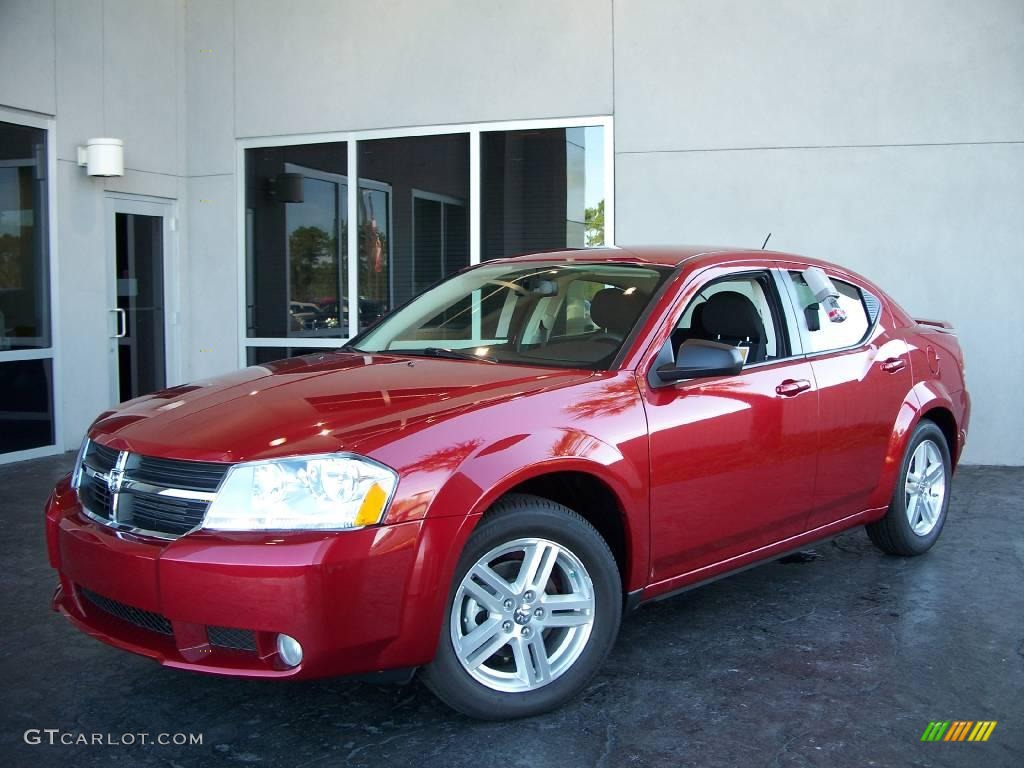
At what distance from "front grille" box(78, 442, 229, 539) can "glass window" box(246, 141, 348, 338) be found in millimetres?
6322

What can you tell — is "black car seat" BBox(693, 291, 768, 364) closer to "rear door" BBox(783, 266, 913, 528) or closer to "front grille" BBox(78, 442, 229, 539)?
"rear door" BBox(783, 266, 913, 528)

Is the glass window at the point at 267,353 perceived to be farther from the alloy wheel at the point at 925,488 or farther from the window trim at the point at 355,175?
the alloy wheel at the point at 925,488

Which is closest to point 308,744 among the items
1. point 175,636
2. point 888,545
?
point 175,636

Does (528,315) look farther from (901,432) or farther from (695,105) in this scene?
(695,105)

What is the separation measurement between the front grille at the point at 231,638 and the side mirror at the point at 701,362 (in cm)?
172

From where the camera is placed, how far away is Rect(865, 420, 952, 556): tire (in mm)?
5156

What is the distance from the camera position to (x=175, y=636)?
9.84 ft

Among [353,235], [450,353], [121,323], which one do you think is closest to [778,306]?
[450,353]

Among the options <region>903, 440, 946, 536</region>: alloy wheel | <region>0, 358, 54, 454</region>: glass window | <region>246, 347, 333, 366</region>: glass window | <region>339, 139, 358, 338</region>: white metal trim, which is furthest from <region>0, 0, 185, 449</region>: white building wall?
<region>903, 440, 946, 536</region>: alloy wheel

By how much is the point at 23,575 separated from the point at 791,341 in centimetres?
394

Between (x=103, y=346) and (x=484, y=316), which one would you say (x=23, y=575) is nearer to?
(x=484, y=316)

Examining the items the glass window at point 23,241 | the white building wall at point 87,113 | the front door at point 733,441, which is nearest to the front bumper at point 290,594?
the front door at point 733,441

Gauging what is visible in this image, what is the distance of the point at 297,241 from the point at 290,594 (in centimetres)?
740

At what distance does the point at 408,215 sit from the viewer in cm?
927
